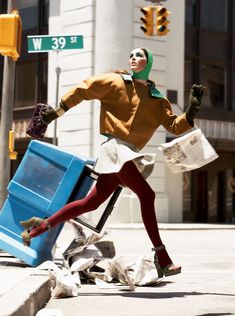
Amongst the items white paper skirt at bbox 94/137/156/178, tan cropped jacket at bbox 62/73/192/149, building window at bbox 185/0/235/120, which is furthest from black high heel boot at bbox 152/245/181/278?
building window at bbox 185/0/235/120

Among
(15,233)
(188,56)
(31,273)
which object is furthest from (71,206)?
(188,56)

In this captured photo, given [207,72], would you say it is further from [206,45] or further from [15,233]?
[15,233]

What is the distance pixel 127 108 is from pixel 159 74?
1897cm

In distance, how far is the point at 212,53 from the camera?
2753 cm

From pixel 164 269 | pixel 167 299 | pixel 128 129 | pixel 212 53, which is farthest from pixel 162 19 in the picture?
pixel 212 53

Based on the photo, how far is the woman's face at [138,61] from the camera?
244 inches

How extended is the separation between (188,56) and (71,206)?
21377 mm

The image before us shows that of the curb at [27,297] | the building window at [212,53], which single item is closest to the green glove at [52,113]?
the curb at [27,297]

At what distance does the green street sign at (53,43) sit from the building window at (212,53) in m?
15.4

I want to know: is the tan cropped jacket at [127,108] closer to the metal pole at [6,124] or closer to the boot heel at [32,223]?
the boot heel at [32,223]

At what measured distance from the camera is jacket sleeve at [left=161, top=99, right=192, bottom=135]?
6.05 m

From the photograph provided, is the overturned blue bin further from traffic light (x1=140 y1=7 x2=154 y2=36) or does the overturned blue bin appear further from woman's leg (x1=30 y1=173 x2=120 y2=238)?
traffic light (x1=140 y1=7 x2=154 y2=36)

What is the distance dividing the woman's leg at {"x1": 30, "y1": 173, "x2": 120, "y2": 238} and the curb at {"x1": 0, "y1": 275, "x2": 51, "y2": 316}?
663 mm

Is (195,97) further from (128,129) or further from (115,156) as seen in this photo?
(115,156)
